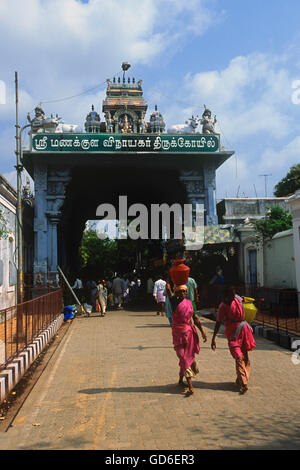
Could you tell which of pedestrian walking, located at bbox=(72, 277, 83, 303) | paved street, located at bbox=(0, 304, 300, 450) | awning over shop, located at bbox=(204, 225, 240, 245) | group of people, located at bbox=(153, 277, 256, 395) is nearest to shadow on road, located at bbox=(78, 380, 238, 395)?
paved street, located at bbox=(0, 304, 300, 450)

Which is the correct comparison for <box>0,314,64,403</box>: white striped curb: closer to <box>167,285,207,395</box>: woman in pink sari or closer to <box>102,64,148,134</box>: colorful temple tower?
<box>167,285,207,395</box>: woman in pink sari

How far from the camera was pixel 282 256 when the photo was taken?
16.1 metres

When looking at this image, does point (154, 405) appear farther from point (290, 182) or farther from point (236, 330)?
point (290, 182)

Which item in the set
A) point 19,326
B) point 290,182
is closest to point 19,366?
point 19,326

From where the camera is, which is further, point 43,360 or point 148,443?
point 43,360

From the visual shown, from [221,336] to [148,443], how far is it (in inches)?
326

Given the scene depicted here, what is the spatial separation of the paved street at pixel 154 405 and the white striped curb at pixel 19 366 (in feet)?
1.22

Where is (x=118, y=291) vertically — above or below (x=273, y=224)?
below

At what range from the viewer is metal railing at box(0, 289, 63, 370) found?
6.80 meters

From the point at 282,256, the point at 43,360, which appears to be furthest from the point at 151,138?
the point at 43,360

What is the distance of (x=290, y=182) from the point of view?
148ft
